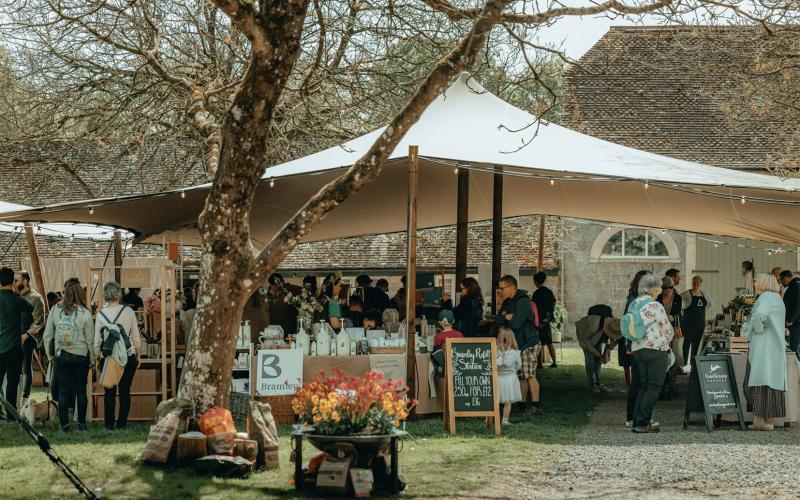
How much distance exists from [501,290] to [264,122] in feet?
16.3

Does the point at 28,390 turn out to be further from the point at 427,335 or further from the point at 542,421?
the point at 542,421

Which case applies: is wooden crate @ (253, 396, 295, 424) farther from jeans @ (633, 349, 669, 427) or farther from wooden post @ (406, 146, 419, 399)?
jeans @ (633, 349, 669, 427)

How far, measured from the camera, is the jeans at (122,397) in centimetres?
1055

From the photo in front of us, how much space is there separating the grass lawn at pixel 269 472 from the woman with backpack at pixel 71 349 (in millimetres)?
312

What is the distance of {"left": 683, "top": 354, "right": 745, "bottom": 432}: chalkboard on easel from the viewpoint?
10.7m

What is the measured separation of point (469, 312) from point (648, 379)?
2880mm

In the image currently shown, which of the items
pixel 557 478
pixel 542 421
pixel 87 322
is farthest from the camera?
pixel 542 421

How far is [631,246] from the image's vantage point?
2978 cm

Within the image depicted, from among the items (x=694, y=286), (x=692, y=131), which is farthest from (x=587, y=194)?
(x=692, y=131)

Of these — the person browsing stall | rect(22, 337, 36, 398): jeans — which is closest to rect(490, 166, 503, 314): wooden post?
the person browsing stall

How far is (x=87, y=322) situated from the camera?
34.3 ft

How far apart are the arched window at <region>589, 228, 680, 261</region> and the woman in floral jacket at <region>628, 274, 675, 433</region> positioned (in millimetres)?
19361

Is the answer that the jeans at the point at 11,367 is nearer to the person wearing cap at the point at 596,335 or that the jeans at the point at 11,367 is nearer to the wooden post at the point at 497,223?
the wooden post at the point at 497,223

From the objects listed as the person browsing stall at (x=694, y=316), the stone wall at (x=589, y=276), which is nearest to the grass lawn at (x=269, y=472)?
the person browsing stall at (x=694, y=316)
